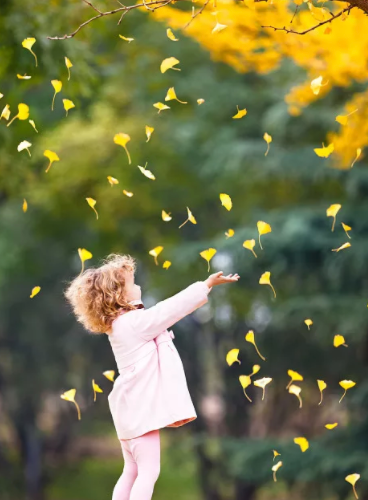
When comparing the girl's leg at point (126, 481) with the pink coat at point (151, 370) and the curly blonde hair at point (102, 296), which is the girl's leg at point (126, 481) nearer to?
the pink coat at point (151, 370)

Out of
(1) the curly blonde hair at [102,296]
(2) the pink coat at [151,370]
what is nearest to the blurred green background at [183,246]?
(1) the curly blonde hair at [102,296]

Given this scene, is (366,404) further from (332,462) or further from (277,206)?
(277,206)

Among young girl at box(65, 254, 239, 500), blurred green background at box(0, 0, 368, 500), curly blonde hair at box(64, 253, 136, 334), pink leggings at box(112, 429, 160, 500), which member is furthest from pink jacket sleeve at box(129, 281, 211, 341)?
blurred green background at box(0, 0, 368, 500)

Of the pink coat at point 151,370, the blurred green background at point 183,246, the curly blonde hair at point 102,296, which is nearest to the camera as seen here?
the pink coat at point 151,370

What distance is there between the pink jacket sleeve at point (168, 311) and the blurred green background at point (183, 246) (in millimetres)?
1655

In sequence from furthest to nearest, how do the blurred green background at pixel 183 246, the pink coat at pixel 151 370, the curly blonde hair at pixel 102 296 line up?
the blurred green background at pixel 183 246 < the curly blonde hair at pixel 102 296 < the pink coat at pixel 151 370

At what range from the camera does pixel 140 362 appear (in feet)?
10.1

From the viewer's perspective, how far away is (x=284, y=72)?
984 cm

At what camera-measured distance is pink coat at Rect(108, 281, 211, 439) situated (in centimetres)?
302

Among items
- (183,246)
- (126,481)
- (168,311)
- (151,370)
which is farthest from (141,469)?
(183,246)

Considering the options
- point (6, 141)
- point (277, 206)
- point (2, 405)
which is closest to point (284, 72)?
point (277, 206)

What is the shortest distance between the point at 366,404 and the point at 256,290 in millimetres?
2698

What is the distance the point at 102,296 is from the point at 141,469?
0.60m

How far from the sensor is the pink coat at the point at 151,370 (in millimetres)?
3021
